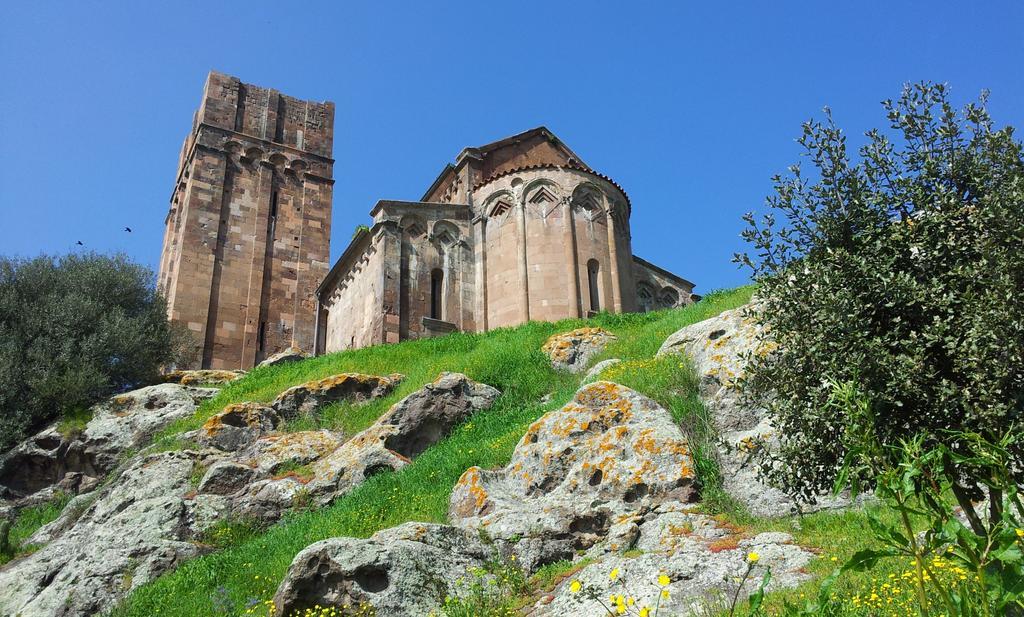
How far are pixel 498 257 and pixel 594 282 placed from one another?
309 cm

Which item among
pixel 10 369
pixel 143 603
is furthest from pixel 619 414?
pixel 10 369

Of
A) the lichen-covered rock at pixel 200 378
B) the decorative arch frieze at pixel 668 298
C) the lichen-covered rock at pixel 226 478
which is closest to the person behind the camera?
the lichen-covered rock at pixel 226 478

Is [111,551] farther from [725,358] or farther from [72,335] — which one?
[72,335]

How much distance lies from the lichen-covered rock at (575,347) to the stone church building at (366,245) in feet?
19.0

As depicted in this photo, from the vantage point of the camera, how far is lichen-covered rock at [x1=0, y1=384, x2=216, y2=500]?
1727 cm

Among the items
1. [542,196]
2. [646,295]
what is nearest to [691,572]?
[542,196]

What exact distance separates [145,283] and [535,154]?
1373cm

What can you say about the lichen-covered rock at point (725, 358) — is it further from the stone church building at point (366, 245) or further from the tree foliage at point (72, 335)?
the tree foliage at point (72, 335)

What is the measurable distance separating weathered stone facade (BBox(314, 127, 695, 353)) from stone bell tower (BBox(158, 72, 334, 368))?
20.5ft

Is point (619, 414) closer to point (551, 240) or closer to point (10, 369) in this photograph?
point (551, 240)

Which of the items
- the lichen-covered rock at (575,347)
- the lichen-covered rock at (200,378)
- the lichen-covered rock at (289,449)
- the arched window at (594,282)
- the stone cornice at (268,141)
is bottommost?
the lichen-covered rock at (289,449)

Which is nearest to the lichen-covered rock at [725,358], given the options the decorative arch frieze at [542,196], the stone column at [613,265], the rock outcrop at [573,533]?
the rock outcrop at [573,533]

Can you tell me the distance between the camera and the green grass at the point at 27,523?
1399 centimetres

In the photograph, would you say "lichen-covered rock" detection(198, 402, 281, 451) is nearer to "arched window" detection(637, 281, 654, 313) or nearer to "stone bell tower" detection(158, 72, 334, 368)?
"stone bell tower" detection(158, 72, 334, 368)
